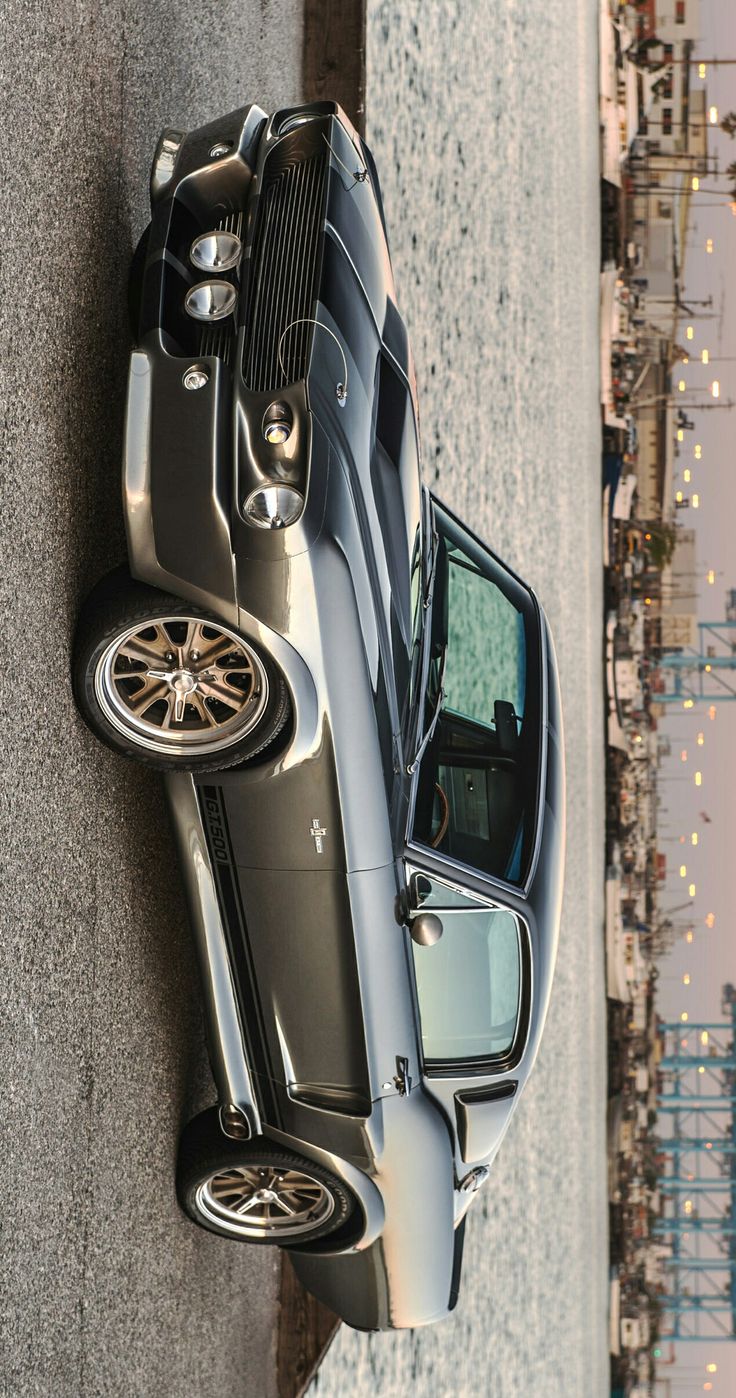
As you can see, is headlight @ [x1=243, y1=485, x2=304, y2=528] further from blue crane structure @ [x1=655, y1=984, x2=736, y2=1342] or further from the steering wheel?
blue crane structure @ [x1=655, y1=984, x2=736, y2=1342]

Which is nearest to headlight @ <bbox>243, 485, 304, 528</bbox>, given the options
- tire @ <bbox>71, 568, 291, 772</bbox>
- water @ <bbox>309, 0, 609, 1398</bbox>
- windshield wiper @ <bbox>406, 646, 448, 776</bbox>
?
tire @ <bbox>71, 568, 291, 772</bbox>

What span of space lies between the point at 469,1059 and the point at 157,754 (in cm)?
118

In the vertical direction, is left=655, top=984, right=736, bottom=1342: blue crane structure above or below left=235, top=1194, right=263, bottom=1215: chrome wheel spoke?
below

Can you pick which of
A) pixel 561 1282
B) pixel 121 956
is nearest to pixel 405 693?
pixel 121 956

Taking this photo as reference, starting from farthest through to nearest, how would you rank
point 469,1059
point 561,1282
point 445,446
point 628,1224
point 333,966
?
point 628,1224, point 561,1282, point 445,446, point 469,1059, point 333,966

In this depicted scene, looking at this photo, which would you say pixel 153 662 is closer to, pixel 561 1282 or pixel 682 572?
pixel 561 1282

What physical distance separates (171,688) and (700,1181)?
7034 millimetres

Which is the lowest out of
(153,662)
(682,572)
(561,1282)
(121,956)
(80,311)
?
(561,1282)

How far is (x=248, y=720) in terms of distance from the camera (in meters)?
2.70

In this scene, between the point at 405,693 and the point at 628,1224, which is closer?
the point at 405,693

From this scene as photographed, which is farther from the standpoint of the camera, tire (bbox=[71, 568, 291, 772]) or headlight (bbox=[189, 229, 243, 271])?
headlight (bbox=[189, 229, 243, 271])

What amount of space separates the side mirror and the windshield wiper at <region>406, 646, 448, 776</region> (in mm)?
350

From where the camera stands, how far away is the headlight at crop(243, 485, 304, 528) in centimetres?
260

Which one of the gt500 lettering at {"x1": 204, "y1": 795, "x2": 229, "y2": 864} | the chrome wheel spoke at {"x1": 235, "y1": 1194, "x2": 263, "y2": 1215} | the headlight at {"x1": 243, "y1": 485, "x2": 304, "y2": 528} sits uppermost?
the headlight at {"x1": 243, "y1": 485, "x2": 304, "y2": 528}
